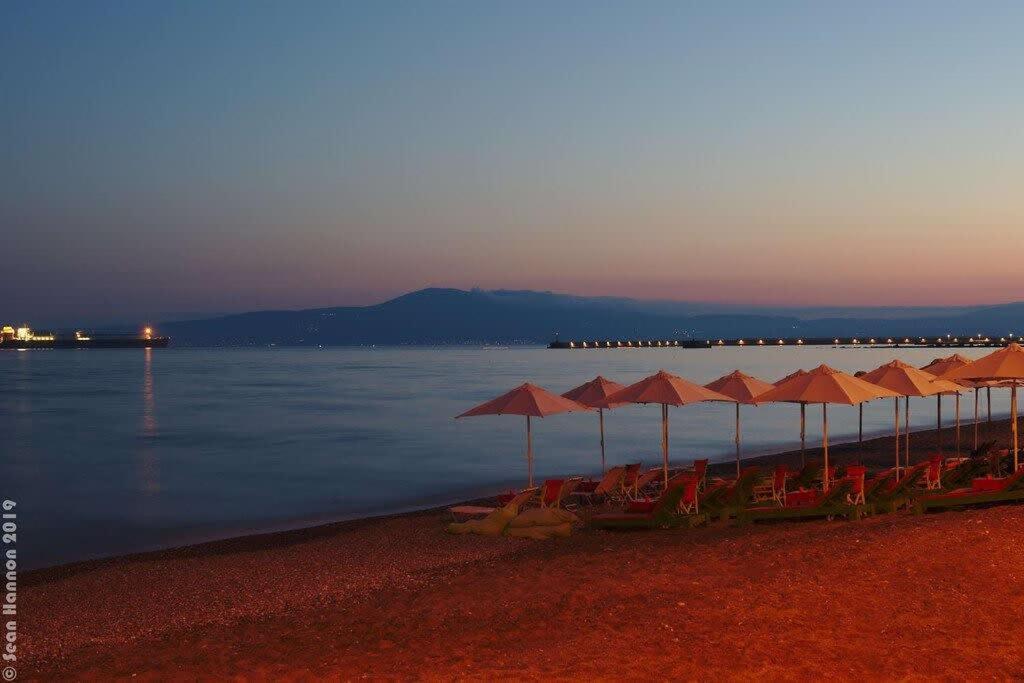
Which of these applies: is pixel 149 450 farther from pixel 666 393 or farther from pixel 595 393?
pixel 666 393

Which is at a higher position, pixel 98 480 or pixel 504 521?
pixel 504 521

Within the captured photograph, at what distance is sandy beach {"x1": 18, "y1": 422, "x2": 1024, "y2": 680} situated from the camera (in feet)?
19.2

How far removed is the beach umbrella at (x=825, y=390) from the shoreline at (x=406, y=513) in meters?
5.44

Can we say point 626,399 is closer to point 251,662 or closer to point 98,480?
point 251,662

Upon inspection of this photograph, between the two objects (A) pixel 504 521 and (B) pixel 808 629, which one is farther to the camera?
(A) pixel 504 521

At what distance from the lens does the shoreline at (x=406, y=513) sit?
13.2m

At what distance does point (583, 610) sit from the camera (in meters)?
7.08

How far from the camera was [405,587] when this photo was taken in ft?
27.6

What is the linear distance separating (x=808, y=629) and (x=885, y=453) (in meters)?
16.6

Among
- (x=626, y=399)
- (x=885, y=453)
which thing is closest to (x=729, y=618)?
(x=626, y=399)

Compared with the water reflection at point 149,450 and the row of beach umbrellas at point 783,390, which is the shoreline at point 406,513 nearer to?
the row of beach umbrellas at point 783,390

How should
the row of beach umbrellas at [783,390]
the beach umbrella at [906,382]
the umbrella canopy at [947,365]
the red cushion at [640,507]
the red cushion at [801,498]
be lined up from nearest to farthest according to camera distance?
the red cushion at [801,498] → the red cushion at [640,507] → the row of beach umbrellas at [783,390] → the beach umbrella at [906,382] → the umbrella canopy at [947,365]

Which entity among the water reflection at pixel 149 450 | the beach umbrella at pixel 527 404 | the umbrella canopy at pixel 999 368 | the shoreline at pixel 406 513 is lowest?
the water reflection at pixel 149 450

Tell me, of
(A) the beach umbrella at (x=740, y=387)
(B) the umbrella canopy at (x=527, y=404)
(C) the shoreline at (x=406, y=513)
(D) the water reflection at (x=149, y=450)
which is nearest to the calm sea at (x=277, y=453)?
(D) the water reflection at (x=149, y=450)
